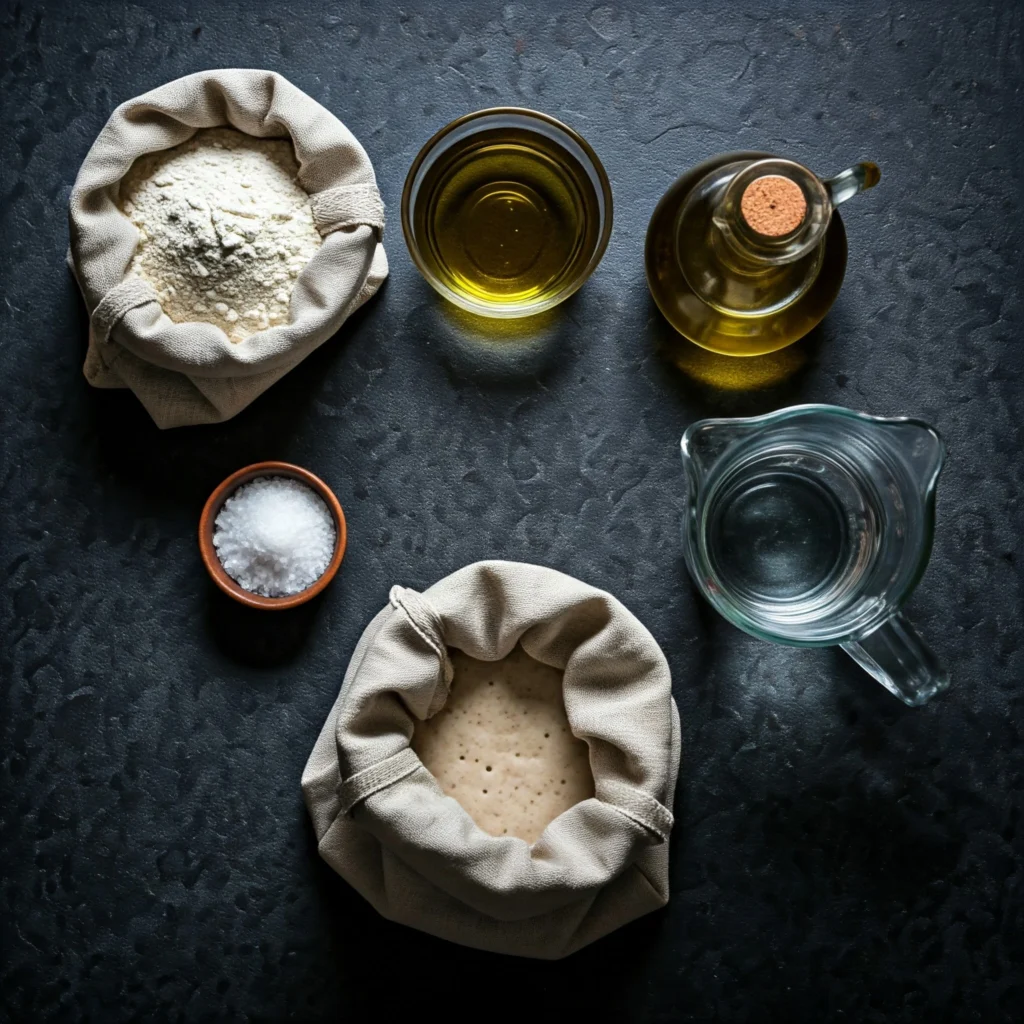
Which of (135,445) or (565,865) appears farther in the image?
(135,445)

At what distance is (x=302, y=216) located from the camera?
2.83ft

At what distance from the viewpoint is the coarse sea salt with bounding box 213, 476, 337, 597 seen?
85 centimetres

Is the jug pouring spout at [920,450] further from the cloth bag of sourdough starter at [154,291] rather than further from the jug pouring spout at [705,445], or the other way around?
the cloth bag of sourdough starter at [154,291]

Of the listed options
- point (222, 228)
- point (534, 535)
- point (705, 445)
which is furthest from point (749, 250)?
point (222, 228)

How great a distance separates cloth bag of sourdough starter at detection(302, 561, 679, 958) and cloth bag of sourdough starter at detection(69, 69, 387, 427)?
24 centimetres

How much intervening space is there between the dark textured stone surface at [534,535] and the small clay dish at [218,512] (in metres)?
0.04

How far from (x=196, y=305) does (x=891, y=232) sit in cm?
65

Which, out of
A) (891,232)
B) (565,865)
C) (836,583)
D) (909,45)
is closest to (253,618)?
(565,865)

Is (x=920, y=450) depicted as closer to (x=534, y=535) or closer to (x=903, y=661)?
(x=903, y=661)

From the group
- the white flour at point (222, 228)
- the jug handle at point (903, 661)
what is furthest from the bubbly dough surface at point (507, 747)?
the white flour at point (222, 228)

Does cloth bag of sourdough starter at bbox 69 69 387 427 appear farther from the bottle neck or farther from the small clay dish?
the bottle neck

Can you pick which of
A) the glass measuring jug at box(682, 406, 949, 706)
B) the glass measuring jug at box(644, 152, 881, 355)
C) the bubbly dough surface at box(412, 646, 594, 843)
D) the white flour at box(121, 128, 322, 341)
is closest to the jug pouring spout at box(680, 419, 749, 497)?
the glass measuring jug at box(682, 406, 949, 706)

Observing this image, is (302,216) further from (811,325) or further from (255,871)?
(255,871)

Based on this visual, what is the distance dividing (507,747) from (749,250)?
1.55 feet
